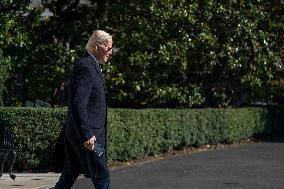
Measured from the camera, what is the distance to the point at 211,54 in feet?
66.7

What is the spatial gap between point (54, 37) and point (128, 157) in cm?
615

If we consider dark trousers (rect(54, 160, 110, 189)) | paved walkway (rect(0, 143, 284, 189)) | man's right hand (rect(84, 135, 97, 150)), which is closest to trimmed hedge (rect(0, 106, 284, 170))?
paved walkway (rect(0, 143, 284, 189))

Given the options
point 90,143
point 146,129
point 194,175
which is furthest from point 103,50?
point 146,129

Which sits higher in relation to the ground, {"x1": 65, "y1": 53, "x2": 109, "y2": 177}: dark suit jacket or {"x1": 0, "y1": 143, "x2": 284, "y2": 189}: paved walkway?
{"x1": 65, "y1": 53, "x2": 109, "y2": 177}: dark suit jacket

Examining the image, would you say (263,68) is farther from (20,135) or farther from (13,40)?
(20,135)

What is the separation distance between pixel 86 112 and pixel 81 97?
14 cm

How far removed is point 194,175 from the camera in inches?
524

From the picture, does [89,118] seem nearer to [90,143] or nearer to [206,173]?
[90,143]

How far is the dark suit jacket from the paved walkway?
448 centimetres

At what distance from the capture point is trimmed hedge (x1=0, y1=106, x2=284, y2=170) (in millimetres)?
13625

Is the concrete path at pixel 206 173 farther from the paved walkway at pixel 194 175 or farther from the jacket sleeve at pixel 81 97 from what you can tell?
the jacket sleeve at pixel 81 97

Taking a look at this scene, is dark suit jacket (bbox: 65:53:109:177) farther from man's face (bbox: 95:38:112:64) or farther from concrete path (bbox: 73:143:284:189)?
concrete path (bbox: 73:143:284:189)

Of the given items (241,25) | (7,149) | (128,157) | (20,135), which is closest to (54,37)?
(241,25)

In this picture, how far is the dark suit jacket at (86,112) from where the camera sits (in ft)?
22.4
